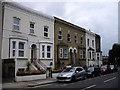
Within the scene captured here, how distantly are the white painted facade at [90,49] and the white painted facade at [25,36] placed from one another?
41.4 ft

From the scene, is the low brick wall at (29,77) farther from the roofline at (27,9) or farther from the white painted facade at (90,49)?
the white painted facade at (90,49)

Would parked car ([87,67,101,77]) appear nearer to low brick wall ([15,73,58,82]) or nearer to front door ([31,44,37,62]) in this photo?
low brick wall ([15,73,58,82])

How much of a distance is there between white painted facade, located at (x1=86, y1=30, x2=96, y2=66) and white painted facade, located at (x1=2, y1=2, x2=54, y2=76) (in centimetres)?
1263

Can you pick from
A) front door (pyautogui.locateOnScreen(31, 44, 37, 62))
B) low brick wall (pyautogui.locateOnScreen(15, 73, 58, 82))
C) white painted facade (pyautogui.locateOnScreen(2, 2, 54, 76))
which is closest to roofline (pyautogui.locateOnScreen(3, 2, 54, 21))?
white painted facade (pyautogui.locateOnScreen(2, 2, 54, 76))

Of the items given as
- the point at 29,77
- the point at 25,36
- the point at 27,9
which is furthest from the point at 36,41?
the point at 29,77

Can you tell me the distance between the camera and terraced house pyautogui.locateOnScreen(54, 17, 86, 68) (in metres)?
27.4

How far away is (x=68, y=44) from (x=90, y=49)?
29.0ft

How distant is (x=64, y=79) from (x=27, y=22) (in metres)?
9.76

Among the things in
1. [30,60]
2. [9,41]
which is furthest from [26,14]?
[30,60]

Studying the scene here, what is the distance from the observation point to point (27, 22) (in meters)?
22.8

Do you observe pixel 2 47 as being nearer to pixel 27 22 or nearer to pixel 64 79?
pixel 27 22

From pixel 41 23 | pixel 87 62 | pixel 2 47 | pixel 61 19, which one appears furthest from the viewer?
pixel 87 62

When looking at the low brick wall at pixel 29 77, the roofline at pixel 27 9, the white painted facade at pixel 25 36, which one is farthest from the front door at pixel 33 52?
the roofline at pixel 27 9

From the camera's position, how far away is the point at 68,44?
30109 millimetres
